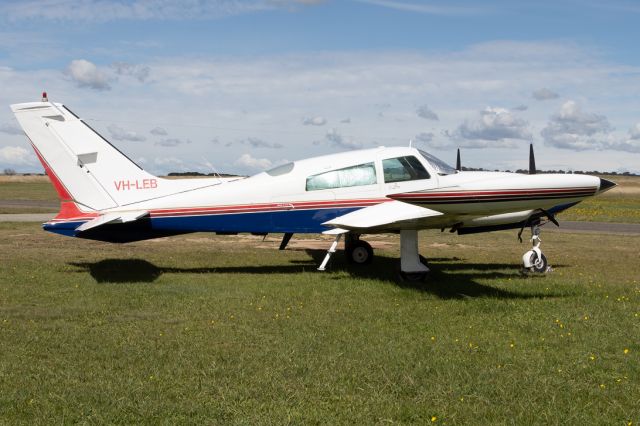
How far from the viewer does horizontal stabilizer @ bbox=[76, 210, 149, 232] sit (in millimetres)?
12581

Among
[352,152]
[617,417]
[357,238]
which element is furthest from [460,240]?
[617,417]

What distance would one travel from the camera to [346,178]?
1413cm

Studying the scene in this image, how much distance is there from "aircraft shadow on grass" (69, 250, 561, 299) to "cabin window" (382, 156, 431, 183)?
7.19 ft

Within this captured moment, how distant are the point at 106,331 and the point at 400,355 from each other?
4.05m

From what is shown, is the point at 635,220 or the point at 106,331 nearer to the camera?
the point at 106,331

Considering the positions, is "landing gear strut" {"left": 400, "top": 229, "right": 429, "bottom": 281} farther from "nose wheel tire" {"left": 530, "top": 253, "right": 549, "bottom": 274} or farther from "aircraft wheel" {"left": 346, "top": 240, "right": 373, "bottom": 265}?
"nose wheel tire" {"left": 530, "top": 253, "right": 549, "bottom": 274}

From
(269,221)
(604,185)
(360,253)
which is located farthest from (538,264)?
(269,221)

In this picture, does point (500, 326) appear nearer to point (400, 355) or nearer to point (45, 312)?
point (400, 355)

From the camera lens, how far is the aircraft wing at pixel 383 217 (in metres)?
12.4

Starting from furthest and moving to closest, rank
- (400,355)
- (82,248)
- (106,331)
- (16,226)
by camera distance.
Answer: (16,226) → (82,248) → (106,331) → (400,355)

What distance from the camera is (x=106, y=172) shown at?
45.7ft

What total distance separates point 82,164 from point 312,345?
8223 mm

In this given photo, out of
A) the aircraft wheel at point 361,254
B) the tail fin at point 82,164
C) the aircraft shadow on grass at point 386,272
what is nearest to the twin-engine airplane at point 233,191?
the tail fin at point 82,164

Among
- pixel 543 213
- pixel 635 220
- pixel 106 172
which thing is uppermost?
pixel 106 172
